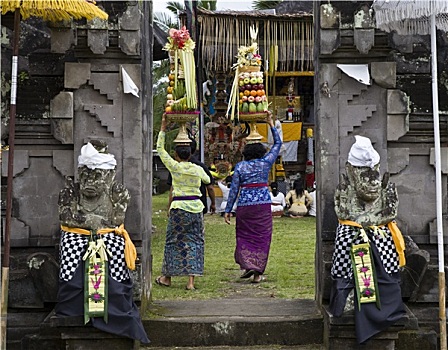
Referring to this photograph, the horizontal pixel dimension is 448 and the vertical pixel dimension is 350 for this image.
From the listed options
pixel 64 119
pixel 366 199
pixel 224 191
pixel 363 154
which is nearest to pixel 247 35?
pixel 224 191

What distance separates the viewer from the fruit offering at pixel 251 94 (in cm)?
943

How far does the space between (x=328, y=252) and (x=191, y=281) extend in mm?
2300

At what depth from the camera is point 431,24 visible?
571 centimetres

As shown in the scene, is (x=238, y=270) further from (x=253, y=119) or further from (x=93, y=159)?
(x=93, y=159)

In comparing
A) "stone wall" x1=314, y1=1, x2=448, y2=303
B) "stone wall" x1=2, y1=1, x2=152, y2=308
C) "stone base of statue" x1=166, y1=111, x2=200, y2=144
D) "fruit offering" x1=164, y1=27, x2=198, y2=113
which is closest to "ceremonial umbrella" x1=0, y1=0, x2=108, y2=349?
"stone wall" x1=2, y1=1, x2=152, y2=308

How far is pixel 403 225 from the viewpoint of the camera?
21.8 feet

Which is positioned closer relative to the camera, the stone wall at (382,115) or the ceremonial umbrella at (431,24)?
the ceremonial umbrella at (431,24)

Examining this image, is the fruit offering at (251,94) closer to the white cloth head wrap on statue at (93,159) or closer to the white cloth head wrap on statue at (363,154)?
the white cloth head wrap on statue at (363,154)

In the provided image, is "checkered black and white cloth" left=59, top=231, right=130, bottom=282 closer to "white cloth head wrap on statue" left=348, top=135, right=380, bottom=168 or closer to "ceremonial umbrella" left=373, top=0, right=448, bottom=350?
"white cloth head wrap on statue" left=348, top=135, right=380, bottom=168

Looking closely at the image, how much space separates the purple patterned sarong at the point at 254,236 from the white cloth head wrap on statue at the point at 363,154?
8.89 feet

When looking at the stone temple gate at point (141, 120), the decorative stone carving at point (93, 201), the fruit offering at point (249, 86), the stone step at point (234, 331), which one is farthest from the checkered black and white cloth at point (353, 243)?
the fruit offering at point (249, 86)

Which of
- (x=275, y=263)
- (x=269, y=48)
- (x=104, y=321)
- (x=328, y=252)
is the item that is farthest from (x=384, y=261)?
(x=269, y=48)

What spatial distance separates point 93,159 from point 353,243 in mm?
2233

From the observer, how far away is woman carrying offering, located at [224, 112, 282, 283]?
28.3 feet
